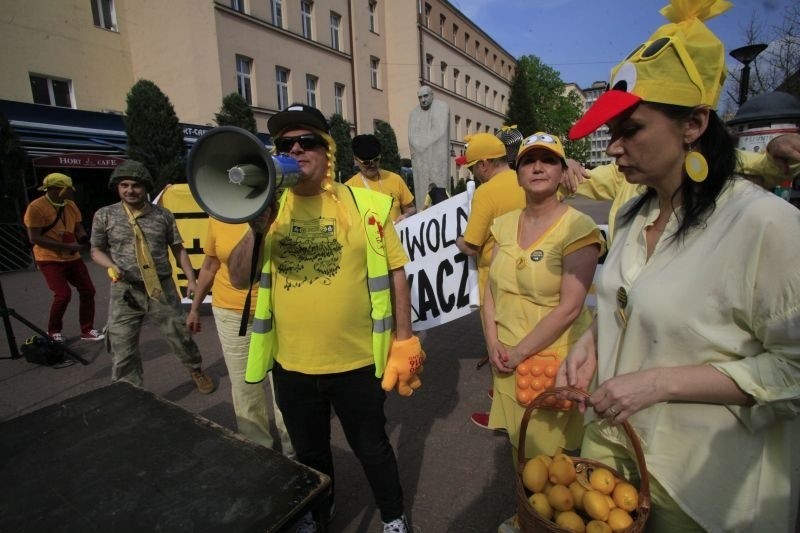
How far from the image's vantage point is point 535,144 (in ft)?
7.50

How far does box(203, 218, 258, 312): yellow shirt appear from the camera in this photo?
8.77ft

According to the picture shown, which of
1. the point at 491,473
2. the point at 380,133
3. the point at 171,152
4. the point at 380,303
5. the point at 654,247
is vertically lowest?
the point at 491,473

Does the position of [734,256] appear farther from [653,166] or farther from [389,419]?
[389,419]

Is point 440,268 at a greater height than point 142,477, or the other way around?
point 440,268

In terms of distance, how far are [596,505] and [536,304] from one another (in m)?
1.10

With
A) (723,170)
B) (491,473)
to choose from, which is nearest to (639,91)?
(723,170)

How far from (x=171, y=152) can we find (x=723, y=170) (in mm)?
14163

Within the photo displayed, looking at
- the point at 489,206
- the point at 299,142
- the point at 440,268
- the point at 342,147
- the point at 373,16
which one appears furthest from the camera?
the point at 373,16

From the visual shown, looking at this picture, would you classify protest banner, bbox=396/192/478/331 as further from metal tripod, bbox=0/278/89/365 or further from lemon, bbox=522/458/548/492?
metal tripod, bbox=0/278/89/365

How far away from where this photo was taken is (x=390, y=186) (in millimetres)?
4973

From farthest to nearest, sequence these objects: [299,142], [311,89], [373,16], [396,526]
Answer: [373,16]
[311,89]
[396,526]
[299,142]

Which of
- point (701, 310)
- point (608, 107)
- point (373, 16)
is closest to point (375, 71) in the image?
point (373, 16)

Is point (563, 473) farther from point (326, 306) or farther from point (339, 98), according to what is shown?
point (339, 98)

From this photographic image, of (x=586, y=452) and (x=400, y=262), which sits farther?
(x=400, y=262)
